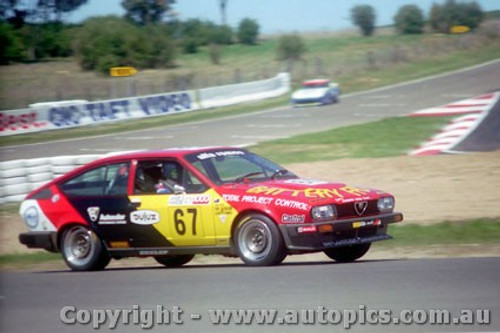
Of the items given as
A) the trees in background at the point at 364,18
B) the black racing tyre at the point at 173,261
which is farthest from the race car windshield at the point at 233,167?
the trees in background at the point at 364,18

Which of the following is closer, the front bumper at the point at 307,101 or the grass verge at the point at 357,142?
the grass verge at the point at 357,142

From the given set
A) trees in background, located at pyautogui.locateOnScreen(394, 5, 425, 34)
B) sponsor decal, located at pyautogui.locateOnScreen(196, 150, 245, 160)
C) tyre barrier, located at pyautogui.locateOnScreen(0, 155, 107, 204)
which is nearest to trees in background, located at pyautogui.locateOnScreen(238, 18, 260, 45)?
trees in background, located at pyautogui.locateOnScreen(394, 5, 425, 34)

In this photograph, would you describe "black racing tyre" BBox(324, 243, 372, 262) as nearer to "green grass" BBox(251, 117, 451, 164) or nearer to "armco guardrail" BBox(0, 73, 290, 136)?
"green grass" BBox(251, 117, 451, 164)

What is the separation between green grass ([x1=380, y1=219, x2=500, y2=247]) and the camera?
463 inches

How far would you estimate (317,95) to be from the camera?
4138 cm

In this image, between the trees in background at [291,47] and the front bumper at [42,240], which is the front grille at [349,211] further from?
the trees in background at [291,47]

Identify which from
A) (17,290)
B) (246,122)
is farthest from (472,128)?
(17,290)

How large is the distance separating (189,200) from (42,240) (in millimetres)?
2013

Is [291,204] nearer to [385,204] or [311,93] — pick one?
[385,204]

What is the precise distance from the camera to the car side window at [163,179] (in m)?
10.0

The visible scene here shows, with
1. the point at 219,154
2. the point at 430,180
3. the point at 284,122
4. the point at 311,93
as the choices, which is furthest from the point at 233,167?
the point at 311,93

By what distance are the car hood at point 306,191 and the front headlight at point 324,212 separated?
0.21ft

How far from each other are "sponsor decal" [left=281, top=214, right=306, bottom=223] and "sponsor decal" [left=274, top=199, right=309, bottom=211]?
0.30 ft

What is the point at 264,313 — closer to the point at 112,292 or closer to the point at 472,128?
the point at 112,292
